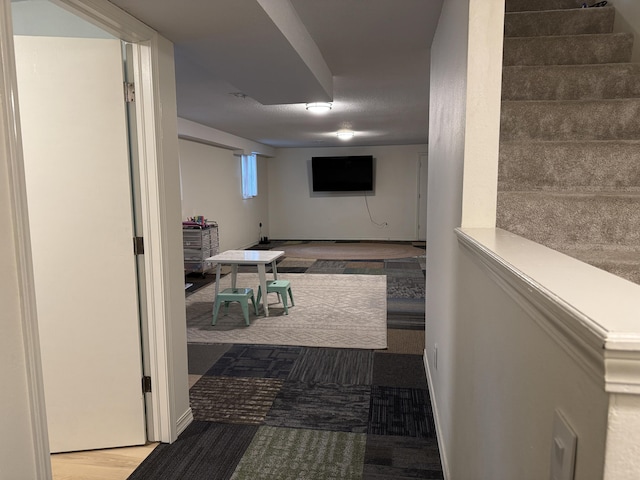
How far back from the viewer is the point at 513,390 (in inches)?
32.2

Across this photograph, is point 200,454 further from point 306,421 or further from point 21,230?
point 21,230

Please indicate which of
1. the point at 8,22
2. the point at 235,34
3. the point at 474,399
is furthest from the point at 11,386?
the point at 235,34

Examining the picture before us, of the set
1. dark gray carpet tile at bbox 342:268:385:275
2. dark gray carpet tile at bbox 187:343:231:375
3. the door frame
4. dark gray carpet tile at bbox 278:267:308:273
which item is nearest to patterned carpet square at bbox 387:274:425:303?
dark gray carpet tile at bbox 342:268:385:275

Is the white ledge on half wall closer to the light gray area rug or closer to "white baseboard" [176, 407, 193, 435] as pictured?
"white baseboard" [176, 407, 193, 435]

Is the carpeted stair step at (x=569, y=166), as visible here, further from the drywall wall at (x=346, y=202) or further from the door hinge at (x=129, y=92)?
the drywall wall at (x=346, y=202)

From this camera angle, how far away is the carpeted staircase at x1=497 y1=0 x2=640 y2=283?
168cm

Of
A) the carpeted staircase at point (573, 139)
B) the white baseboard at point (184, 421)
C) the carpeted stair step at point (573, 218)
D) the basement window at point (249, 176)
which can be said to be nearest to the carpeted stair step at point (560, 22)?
the carpeted staircase at point (573, 139)

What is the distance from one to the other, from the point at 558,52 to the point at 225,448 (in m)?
2.89

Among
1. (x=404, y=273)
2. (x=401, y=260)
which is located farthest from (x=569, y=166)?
(x=401, y=260)

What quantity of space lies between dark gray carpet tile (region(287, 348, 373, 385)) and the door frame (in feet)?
2.97

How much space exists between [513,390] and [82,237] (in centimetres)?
194

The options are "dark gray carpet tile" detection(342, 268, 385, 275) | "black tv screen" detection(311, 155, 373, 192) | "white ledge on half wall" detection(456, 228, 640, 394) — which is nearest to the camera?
"white ledge on half wall" detection(456, 228, 640, 394)

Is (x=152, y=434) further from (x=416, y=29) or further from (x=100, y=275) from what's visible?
(x=416, y=29)

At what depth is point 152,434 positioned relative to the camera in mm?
2213
